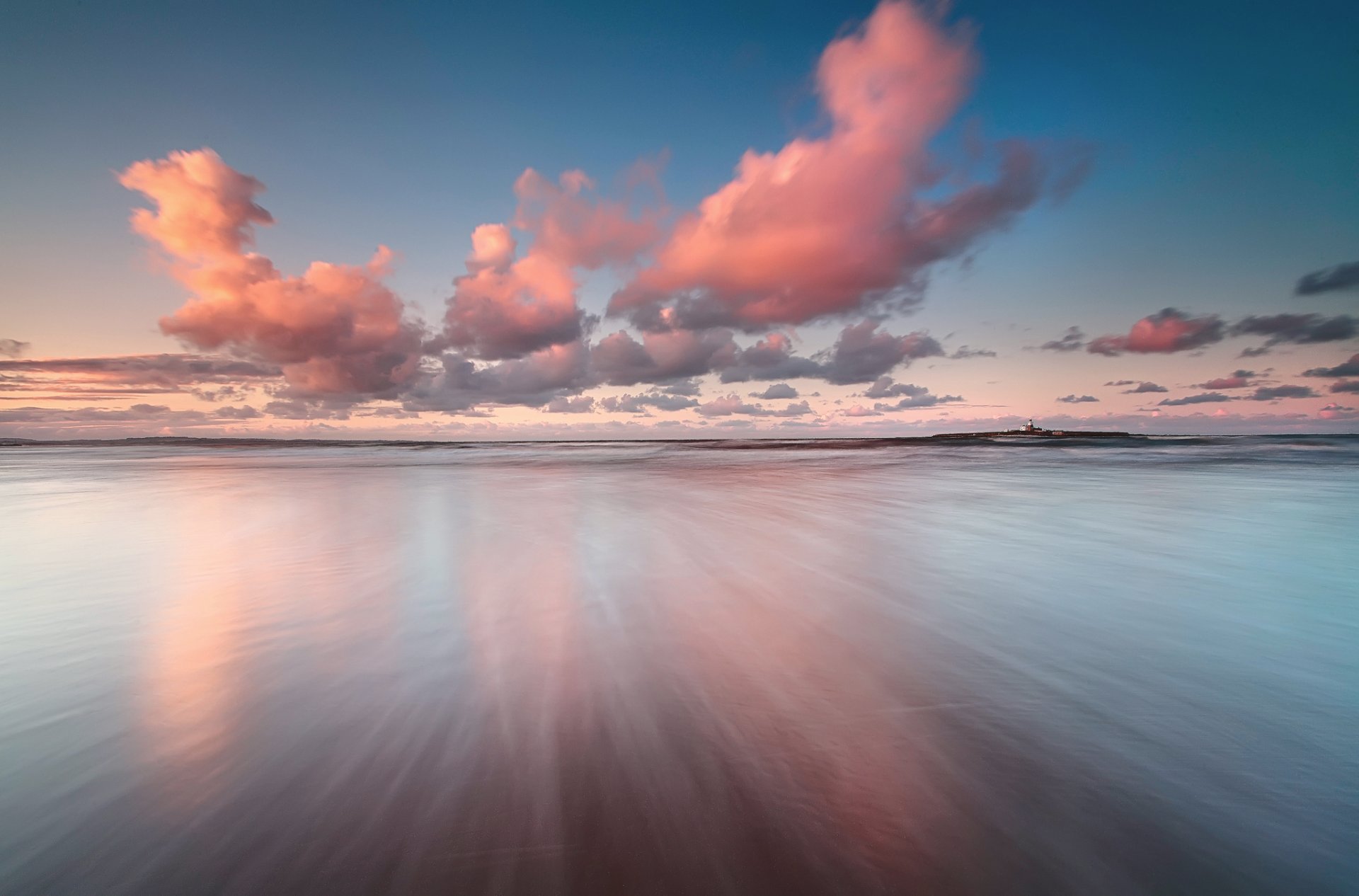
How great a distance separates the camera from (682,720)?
2.67 metres

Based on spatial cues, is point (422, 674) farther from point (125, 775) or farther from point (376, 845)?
point (376, 845)

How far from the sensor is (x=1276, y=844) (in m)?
1.83

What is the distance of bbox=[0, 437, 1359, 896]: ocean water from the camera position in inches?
69.5

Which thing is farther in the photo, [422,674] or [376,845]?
[422,674]

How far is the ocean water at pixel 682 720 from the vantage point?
5.79 ft

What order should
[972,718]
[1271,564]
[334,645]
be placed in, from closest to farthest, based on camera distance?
[972,718] < [334,645] < [1271,564]

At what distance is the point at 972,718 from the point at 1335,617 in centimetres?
420

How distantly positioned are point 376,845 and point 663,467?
24.6 m

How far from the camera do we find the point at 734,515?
32.9ft

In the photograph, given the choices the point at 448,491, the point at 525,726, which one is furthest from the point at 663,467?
the point at 525,726

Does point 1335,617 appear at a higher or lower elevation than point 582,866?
lower

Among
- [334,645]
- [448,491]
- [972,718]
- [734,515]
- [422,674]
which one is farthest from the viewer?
[448,491]

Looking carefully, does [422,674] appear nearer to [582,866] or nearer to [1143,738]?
[582,866]

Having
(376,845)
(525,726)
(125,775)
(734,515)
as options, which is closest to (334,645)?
(125,775)
